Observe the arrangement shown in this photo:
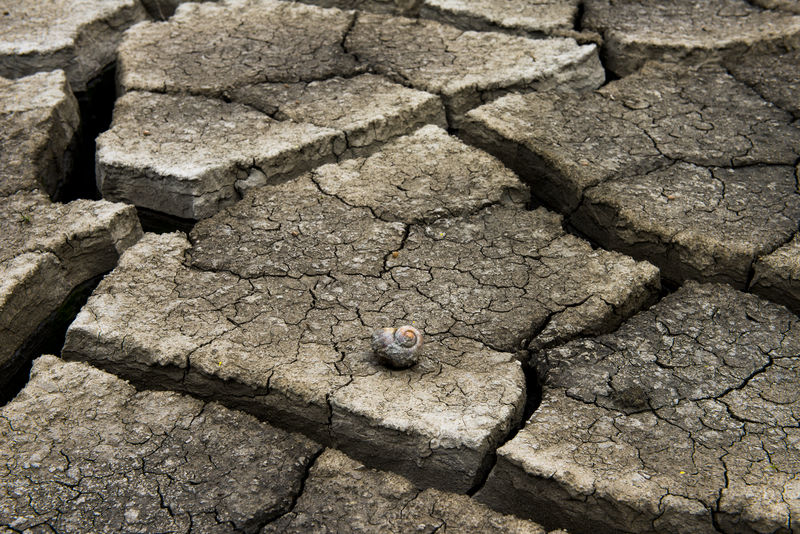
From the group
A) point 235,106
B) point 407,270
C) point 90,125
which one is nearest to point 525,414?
point 407,270

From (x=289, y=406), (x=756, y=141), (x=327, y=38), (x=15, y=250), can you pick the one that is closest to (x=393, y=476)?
(x=289, y=406)

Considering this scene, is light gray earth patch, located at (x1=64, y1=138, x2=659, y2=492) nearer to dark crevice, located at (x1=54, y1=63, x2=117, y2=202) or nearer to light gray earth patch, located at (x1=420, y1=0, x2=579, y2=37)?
dark crevice, located at (x1=54, y1=63, x2=117, y2=202)

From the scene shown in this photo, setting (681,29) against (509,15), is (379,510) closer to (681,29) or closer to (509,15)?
(509,15)

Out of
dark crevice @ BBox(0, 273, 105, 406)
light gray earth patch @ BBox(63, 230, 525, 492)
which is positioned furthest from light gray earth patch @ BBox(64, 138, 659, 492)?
dark crevice @ BBox(0, 273, 105, 406)

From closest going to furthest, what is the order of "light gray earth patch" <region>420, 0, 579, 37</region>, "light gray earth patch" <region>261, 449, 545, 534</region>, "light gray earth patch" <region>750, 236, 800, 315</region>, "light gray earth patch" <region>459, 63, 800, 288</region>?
"light gray earth patch" <region>261, 449, 545, 534</region> → "light gray earth patch" <region>750, 236, 800, 315</region> → "light gray earth patch" <region>459, 63, 800, 288</region> → "light gray earth patch" <region>420, 0, 579, 37</region>

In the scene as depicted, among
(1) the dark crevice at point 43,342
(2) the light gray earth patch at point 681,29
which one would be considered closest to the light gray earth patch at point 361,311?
(1) the dark crevice at point 43,342

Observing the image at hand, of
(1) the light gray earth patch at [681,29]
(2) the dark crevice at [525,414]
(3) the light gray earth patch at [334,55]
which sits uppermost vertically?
(3) the light gray earth patch at [334,55]

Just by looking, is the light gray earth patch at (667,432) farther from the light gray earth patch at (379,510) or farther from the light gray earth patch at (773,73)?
the light gray earth patch at (773,73)
